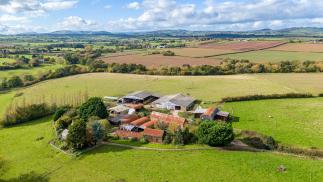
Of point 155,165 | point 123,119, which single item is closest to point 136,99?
point 123,119

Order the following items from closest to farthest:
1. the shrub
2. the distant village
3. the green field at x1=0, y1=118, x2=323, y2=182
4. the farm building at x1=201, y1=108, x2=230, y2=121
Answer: the green field at x1=0, y1=118, x2=323, y2=182 → the shrub → the distant village → the farm building at x1=201, y1=108, x2=230, y2=121

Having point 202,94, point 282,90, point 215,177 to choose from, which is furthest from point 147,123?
point 282,90

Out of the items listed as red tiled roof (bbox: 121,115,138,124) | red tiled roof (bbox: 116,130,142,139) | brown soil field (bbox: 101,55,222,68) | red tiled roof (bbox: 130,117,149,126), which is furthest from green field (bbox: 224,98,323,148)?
brown soil field (bbox: 101,55,222,68)

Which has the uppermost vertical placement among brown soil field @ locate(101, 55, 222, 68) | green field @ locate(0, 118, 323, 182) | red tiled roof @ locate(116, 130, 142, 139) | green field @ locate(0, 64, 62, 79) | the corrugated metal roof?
brown soil field @ locate(101, 55, 222, 68)

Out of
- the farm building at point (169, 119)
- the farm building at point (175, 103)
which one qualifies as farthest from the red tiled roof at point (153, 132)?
the farm building at point (175, 103)

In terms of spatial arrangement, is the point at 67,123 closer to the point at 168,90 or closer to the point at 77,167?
the point at 77,167

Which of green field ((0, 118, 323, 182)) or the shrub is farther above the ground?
the shrub

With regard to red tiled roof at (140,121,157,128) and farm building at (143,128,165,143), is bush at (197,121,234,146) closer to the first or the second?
farm building at (143,128,165,143)
